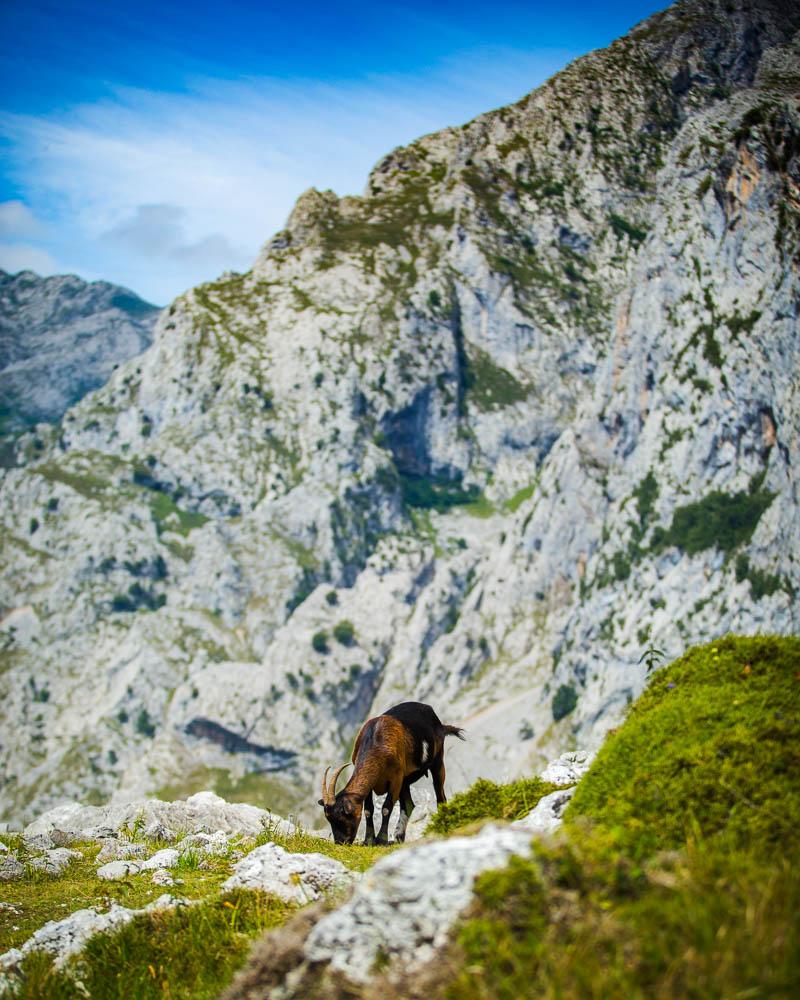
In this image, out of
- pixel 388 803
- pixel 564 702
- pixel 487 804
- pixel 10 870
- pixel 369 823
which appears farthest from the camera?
pixel 564 702

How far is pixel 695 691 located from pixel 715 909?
4.78 meters

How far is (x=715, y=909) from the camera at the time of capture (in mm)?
6297

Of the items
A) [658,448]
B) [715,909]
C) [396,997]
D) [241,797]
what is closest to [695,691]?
[715,909]

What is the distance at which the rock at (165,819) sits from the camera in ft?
67.4

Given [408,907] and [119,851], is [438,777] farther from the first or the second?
[408,907]

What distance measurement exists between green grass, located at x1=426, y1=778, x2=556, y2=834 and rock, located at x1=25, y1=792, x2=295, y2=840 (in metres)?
4.95

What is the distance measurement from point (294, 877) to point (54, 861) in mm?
7896

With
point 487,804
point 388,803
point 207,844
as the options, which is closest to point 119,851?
point 207,844

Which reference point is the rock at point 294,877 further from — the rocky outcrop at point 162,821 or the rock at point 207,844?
the rocky outcrop at point 162,821

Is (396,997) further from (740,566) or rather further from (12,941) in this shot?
(740,566)

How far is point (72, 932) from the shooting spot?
420 inches

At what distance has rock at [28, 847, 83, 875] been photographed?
1630 cm

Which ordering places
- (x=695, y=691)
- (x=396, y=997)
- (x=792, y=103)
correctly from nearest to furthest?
(x=396, y=997)
(x=695, y=691)
(x=792, y=103)

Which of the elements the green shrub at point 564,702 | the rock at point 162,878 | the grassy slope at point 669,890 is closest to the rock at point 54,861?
the rock at point 162,878
